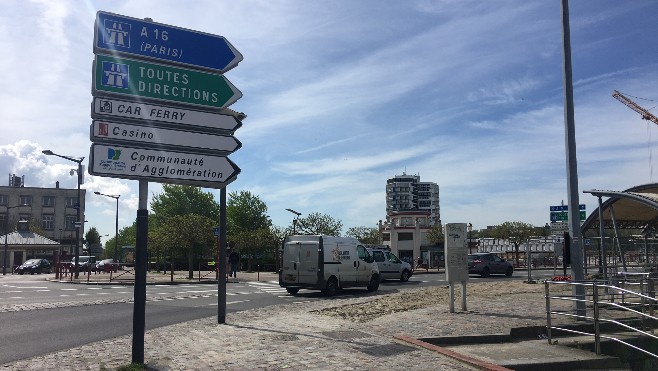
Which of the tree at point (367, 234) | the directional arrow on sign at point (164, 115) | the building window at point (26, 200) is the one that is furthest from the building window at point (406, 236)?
the directional arrow on sign at point (164, 115)

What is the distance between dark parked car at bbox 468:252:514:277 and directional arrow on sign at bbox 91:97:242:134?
28957 mm

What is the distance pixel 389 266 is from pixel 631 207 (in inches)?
544

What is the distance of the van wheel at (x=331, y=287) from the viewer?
68.3ft

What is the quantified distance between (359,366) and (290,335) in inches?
118

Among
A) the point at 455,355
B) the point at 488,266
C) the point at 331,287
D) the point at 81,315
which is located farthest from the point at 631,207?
the point at 488,266

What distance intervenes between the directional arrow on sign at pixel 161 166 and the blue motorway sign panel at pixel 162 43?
4.72 ft

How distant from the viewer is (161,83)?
8.56 meters

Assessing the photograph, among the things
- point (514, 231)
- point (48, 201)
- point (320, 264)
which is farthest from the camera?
point (48, 201)

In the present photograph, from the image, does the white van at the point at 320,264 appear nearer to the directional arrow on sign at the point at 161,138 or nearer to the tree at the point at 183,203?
the directional arrow on sign at the point at 161,138

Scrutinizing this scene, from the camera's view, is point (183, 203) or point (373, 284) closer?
point (373, 284)

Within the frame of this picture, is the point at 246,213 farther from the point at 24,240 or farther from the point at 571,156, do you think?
the point at 571,156

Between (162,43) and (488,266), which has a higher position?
(162,43)

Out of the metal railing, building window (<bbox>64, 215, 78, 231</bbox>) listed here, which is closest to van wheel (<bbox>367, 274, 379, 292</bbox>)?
the metal railing

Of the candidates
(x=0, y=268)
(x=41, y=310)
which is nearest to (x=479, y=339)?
(x=41, y=310)
